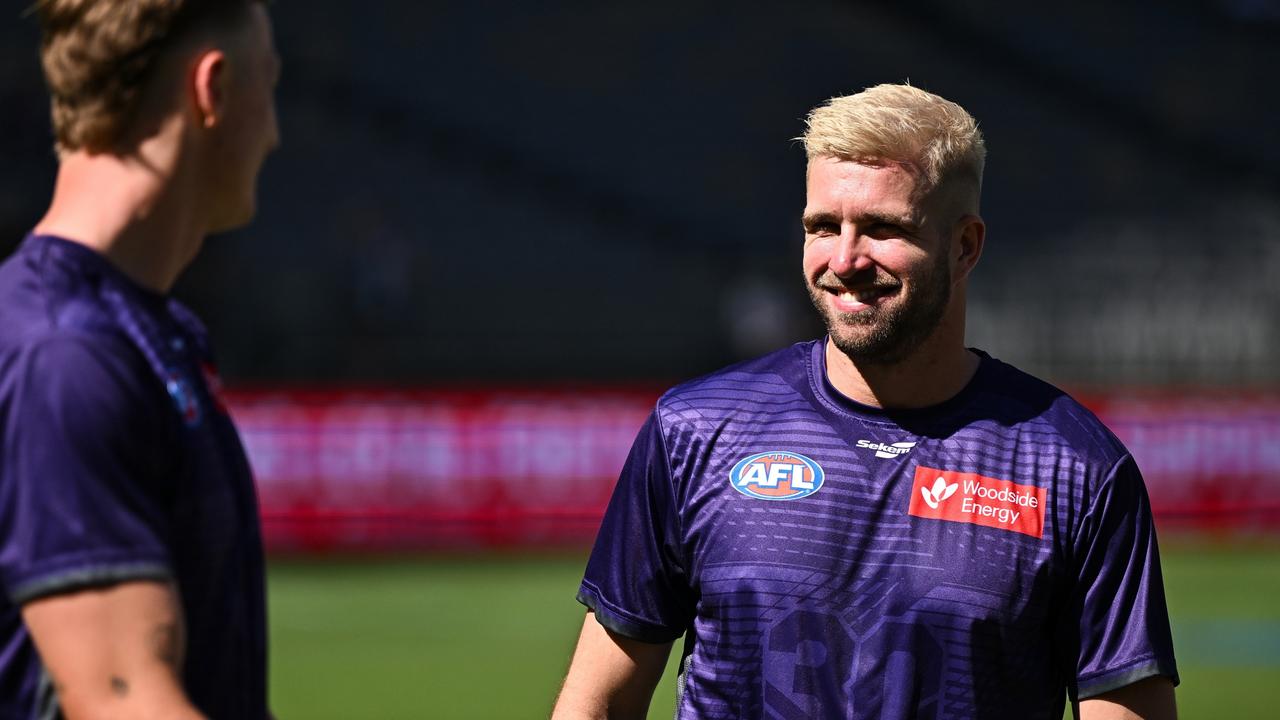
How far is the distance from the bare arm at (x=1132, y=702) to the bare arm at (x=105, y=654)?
1877 millimetres

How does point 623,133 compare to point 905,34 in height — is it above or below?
below

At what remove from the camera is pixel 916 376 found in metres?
3.60

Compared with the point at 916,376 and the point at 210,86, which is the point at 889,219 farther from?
the point at 210,86

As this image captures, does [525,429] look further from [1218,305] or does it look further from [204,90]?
[204,90]

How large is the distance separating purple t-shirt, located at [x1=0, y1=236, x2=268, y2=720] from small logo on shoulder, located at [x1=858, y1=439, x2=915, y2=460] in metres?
1.48

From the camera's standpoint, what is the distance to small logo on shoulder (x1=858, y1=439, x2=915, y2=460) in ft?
11.7

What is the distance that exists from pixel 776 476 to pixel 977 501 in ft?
1.36

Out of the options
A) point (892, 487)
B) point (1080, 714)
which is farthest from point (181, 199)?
point (1080, 714)

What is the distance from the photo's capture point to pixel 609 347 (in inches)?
867

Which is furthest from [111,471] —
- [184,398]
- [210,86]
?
[210,86]

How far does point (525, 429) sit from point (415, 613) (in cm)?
302

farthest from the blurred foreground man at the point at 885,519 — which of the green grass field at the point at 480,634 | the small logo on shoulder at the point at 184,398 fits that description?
the green grass field at the point at 480,634

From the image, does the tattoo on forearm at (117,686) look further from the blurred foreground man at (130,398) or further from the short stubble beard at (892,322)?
the short stubble beard at (892,322)

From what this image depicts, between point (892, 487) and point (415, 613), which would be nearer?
point (892, 487)
